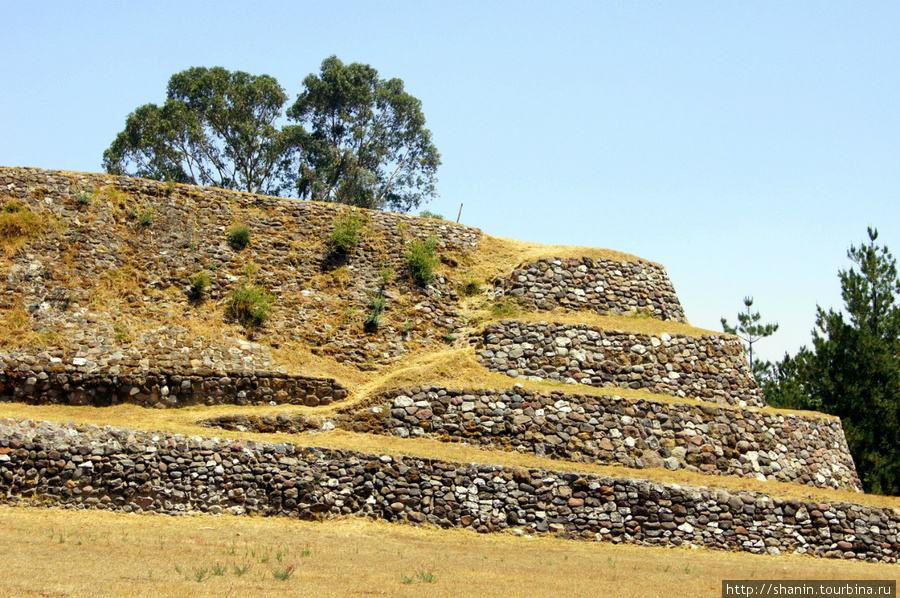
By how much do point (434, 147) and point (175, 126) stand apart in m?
17.3

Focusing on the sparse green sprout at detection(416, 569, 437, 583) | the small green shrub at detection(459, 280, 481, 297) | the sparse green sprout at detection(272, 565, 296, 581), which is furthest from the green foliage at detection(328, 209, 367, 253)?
the sparse green sprout at detection(272, 565, 296, 581)

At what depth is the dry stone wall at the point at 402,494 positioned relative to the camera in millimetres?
A: 20891

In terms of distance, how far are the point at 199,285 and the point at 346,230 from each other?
6314 millimetres

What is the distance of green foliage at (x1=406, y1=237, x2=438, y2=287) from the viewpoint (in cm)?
3312

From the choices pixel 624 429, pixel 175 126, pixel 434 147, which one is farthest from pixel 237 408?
pixel 434 147

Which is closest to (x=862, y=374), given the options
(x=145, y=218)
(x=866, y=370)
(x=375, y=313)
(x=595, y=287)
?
(x=866, y=370)

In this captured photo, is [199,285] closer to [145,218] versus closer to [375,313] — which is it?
[145,218]

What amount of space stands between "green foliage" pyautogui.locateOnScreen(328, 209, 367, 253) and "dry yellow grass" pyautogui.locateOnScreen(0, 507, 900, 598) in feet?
45.7

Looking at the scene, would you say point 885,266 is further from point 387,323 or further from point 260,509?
point 260,509

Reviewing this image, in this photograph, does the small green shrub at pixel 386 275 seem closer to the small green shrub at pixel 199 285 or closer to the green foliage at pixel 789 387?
the small green shrub at pixel 199 285

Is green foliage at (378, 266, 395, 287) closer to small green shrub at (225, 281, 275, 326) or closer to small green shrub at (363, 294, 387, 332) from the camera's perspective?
small green shrub at (363, 294, 387, 332)

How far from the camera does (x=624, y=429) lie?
26.3m

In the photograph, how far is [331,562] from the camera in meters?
17.2

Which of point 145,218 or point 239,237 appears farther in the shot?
point 239,237
